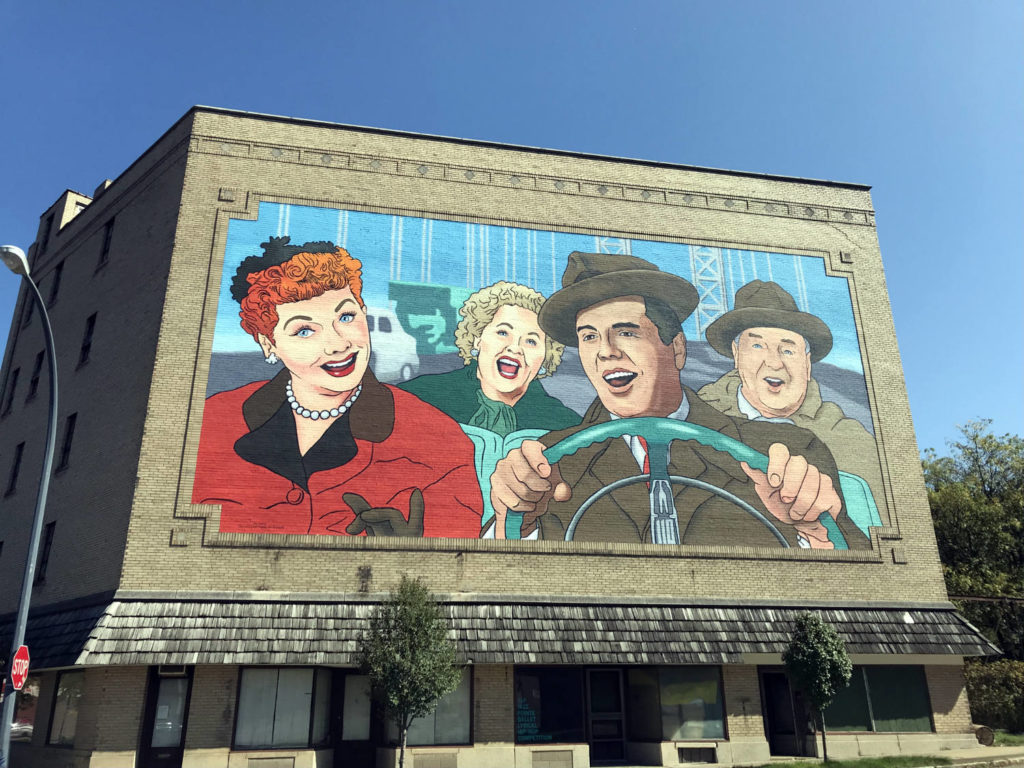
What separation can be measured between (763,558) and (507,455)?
26.2 feet

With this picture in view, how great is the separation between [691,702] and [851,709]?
4789 mm

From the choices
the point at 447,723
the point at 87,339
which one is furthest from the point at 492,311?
the point at 87,339

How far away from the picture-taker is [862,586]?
22.5 m

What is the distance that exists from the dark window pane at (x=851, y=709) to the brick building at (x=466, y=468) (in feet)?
0.27

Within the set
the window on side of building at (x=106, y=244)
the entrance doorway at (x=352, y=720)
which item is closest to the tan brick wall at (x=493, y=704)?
the entrance doorway at (x=352, y=720)

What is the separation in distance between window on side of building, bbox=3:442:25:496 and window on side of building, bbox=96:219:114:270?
6858mm

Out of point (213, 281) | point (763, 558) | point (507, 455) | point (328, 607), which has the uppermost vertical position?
point (213, 281)

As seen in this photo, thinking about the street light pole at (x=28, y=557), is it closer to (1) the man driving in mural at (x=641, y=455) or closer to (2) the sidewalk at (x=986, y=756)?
(1) the man driving in mural at (x=641, y=455)

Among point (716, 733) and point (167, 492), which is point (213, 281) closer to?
point (167, 492)

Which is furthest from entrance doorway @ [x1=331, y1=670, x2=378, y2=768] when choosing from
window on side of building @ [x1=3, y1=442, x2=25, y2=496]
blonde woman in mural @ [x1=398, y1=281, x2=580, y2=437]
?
window on side of building @ [x1=3, y1=442, x2=25, y2=496]

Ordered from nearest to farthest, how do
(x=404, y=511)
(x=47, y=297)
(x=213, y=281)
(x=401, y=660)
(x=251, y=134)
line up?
(x=401, y=660)
(x=404, y=511)
(x=213, y=281)
(x=251, y=134)
(x=47, y=297)

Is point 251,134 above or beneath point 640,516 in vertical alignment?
above

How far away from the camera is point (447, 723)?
19.2 meters

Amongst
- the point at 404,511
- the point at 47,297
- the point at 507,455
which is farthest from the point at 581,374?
the point at 47,297
